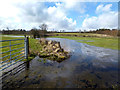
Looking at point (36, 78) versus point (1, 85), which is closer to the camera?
Answer: point (1, 85)

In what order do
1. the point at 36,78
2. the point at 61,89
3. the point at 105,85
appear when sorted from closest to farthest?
the point at 61,89 < the point at 105,85 < the point at 36,78

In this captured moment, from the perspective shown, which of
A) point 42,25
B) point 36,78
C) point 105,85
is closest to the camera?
point 105,85

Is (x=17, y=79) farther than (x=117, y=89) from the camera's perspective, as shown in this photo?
Yes

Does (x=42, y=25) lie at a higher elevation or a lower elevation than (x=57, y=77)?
higher

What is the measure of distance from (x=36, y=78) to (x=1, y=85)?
1.27 meters

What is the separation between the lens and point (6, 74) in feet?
11.3

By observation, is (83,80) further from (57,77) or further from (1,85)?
(1,85)

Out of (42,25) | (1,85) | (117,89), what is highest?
(42,25)

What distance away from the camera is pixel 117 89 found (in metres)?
2.83

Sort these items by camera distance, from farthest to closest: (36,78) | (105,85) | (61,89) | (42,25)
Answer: (42,25), (36,78), (105,85), (61,89)

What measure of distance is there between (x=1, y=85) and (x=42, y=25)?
189 feet

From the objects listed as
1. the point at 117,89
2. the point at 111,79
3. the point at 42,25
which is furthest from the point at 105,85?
the point at 42,25

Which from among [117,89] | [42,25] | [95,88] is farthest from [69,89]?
[42,25]

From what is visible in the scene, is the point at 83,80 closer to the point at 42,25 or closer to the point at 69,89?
the point at 69,89
